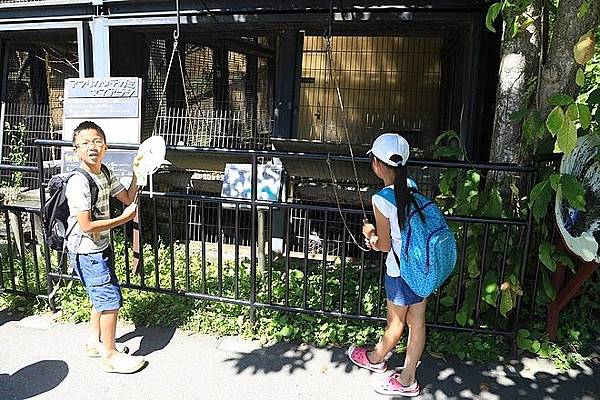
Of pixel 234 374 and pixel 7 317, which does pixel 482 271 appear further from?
pixel 7 317

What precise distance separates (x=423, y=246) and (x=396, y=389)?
3.05 ft

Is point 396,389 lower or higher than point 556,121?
lower

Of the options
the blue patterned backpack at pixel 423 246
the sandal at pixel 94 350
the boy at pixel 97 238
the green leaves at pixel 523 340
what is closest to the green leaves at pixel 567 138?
the blue patterned backpack at pixel 423 246

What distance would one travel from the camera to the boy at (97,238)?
290 centimetres

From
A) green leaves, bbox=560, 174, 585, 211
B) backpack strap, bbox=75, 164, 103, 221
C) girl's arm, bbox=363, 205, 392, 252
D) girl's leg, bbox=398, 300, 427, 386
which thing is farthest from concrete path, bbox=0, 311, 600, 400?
green leaves, bbox=560, 174, 585, 211

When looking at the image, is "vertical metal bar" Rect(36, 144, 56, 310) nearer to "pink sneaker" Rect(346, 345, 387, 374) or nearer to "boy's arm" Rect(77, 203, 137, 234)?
"boy's arm" Rect(77, 203, 137, 234)

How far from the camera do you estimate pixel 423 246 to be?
2.73 metres

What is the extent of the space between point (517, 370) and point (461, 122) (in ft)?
8.89

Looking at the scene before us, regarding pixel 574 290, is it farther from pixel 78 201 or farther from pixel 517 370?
pixel 78 201

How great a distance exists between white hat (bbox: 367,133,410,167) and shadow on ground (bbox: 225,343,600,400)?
140 centimetres

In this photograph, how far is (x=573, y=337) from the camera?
3.56 metres

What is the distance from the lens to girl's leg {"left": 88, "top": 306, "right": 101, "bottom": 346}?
321cm

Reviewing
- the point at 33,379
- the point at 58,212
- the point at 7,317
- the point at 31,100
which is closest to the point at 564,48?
the point at 58,212

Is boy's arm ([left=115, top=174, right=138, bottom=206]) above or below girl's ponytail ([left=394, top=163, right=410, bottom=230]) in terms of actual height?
below
